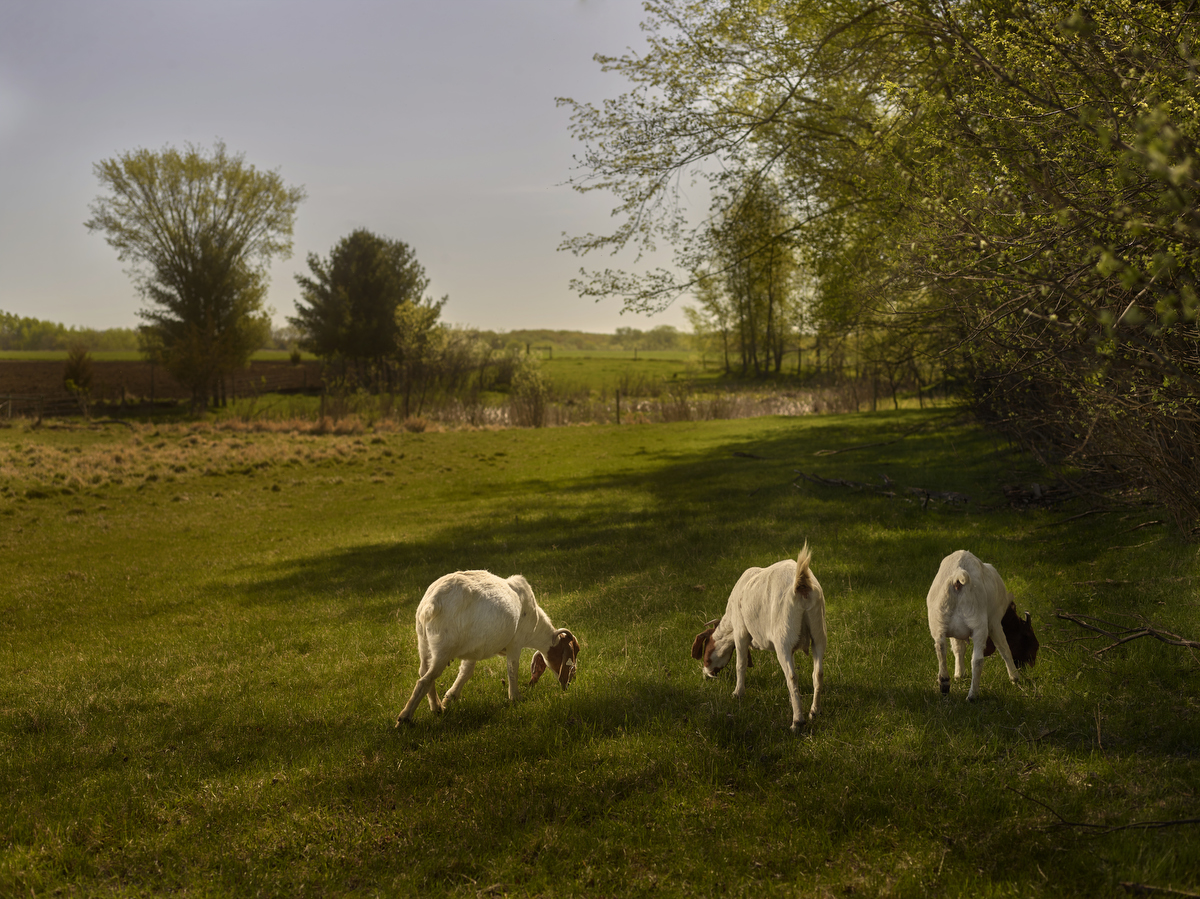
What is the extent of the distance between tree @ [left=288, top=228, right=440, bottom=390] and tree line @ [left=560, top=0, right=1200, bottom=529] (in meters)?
36.3

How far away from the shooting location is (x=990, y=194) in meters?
6.14

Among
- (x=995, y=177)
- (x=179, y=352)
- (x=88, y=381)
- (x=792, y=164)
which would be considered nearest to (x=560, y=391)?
(x=179, y=352)

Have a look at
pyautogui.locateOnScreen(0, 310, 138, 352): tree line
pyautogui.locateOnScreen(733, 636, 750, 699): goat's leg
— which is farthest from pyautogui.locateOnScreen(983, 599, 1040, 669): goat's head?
pyautogui.locateOnScreen(0, 310, 138, 352): tree line

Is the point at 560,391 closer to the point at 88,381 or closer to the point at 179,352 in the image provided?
the point at 179,352

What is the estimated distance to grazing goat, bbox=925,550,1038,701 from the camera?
16.5 feet

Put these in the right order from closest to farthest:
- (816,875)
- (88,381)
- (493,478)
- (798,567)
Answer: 1. (816,875)
2. (798,567)
3. (493,478)
4. (88,381)

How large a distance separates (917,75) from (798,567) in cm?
1233

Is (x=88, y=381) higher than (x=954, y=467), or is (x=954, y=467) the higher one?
(x=88, y=381)

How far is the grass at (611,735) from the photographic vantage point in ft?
12.5

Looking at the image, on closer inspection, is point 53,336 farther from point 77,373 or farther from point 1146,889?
point 1146,889

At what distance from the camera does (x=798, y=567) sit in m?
4.76

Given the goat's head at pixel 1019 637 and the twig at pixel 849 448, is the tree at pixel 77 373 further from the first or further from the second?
the goat's head at pixel 1019 637

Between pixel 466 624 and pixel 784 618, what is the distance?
2.26 metres

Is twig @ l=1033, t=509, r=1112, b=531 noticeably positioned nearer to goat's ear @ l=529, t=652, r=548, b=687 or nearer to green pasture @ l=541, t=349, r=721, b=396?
goat's ear @ l=529, t=652, r=548, b=687
